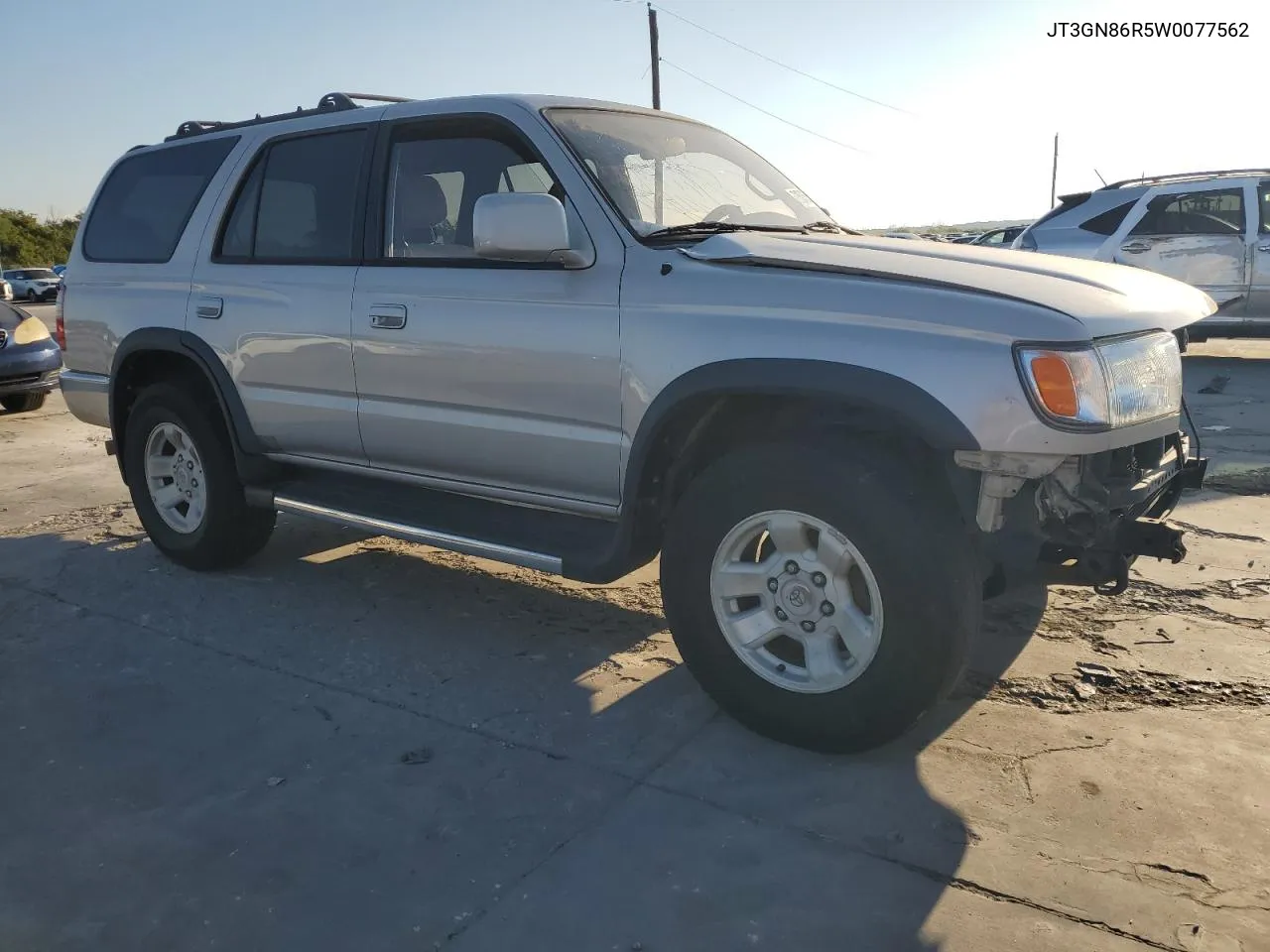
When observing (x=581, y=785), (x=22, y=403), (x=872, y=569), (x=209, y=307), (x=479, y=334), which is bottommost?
(x=581, y=785)

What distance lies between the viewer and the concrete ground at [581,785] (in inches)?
92.5

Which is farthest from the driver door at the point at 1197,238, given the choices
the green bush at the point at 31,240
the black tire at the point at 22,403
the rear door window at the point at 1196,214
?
the green bush at the point at 31,240

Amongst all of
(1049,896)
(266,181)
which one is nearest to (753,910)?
(1049,896)

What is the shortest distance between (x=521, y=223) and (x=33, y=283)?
40.9 metres

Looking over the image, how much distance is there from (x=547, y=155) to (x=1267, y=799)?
290cm

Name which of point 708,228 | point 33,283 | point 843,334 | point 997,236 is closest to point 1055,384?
point 843,334

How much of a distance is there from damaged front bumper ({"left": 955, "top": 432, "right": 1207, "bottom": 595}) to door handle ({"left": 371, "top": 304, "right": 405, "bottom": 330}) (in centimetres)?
212

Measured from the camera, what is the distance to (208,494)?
186 inches

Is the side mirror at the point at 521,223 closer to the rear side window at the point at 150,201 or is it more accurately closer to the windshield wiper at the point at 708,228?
the windshield wiper at the point at 708,228

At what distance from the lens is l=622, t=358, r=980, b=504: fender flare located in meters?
2.68

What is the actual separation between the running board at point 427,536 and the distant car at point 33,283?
3887 cm

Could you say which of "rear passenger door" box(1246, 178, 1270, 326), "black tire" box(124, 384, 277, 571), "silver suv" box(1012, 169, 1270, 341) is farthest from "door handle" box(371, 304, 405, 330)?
"rear passenger door" box(1246, 178, 1270, 326)

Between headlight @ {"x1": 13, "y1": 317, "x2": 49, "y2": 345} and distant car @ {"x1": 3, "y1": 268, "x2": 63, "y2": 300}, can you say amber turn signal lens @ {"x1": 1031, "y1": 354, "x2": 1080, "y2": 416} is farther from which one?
distant car @ {"x1": 3, "y1": 268, "x2": 63, "y2": 300}

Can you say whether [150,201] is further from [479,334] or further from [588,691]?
[588,691]
